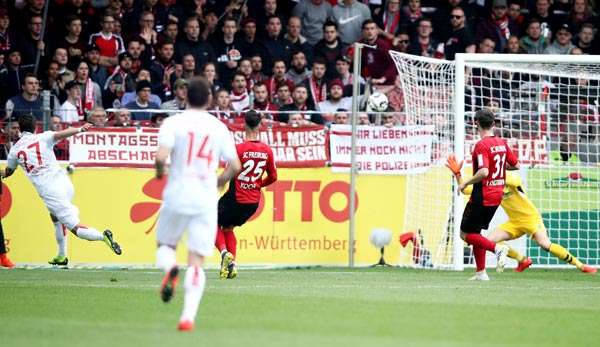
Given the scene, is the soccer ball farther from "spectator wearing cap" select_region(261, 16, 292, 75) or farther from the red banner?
"spectator wearing cap" select_region(261, 16, 292, 75)

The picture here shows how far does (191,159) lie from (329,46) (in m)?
13.7

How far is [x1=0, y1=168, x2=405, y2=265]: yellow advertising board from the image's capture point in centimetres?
2047

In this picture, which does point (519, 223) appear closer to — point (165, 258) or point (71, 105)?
point (71, 105)

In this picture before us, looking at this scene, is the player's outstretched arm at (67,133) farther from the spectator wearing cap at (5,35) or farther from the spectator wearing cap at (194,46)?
the spectator wearing cap at (194,46)

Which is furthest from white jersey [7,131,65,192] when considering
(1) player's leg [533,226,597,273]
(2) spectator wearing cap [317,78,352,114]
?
(1) player's leg [533,226,597,273]

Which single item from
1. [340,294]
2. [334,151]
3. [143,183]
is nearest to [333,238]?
[334,151]

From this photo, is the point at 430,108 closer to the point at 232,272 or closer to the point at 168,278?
the point at 232,272

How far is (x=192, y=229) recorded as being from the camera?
10.6m

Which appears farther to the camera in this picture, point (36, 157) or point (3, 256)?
point (3, 256)

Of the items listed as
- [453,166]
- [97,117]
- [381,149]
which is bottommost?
[453,166]

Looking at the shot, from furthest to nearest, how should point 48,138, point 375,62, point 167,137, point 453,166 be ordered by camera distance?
point 375,62
point 48,138
point 453,166
point 167,137

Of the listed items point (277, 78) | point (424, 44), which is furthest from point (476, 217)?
point (424, 44)

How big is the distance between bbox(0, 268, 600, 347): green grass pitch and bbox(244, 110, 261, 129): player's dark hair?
1948 mm

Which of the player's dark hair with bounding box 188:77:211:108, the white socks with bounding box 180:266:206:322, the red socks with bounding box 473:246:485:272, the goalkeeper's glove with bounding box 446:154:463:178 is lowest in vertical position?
the white socks with bounding box 180:266:206:322
